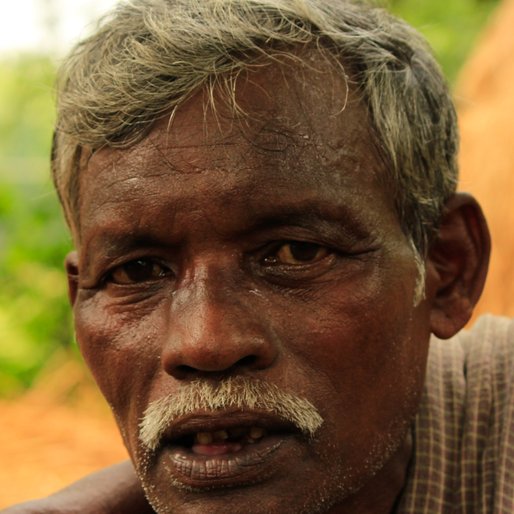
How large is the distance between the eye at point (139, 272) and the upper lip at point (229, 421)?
1.23 ft

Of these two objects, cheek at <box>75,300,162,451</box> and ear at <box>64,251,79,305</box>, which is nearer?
cheek at <box>75,300,162,451</box>

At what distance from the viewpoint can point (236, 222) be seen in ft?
6.96

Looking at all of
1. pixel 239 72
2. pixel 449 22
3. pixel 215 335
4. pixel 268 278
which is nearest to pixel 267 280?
pixel 268 278

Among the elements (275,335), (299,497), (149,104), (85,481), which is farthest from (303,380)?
(85,481)

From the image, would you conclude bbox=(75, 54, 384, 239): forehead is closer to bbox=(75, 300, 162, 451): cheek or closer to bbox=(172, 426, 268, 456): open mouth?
bbox=(75, 300, 162, 451): cheek

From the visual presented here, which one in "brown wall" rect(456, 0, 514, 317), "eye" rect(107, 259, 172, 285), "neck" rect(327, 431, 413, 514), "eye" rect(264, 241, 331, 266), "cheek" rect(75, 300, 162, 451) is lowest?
"neck" rect(327, 431, 413, 514)

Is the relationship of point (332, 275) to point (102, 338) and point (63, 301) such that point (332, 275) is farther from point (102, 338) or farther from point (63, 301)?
point (63, 301)

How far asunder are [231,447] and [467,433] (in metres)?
0.75

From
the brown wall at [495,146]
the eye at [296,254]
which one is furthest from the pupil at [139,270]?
the brown wall at [495,146]

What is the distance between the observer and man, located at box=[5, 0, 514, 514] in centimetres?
209

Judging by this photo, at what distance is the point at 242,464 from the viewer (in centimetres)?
207

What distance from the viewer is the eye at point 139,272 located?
7.48 ft

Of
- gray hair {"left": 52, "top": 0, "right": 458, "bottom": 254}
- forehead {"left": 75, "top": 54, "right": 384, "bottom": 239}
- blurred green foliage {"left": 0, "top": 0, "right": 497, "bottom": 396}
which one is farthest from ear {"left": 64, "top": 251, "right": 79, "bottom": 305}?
blurred green foliage {"left": 0, "top": 0, "right": 497, "bottom": 396}

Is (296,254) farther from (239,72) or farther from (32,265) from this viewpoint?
(32,265)
